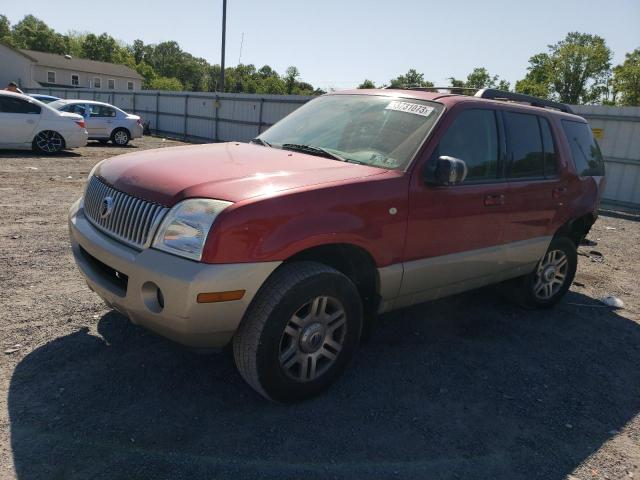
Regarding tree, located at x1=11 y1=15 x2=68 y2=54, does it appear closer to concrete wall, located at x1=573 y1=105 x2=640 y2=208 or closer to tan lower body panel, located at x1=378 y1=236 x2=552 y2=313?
concrete wall, located at x1=573 y1=105 x2=640 y2=208

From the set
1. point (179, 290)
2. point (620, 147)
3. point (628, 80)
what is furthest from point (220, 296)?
point (628, 80)

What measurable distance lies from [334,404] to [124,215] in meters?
1.64

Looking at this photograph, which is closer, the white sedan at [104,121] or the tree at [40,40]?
the white sedan at [104,121]

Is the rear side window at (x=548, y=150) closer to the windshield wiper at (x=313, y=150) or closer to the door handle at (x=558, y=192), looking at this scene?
the door handle at (x=558, y=192)

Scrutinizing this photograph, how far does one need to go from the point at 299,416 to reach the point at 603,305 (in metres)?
3.96

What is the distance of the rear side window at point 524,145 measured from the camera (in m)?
4.17

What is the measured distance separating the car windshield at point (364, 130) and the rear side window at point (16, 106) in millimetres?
10480

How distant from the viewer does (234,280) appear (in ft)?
8.45

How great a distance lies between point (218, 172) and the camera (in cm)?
299

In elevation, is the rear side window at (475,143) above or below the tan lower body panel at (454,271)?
above

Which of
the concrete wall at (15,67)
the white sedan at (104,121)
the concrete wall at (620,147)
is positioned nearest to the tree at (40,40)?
the concrete wall at (15,67)

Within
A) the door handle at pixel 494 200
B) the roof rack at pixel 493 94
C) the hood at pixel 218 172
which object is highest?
the roof rack at pixel 493 94

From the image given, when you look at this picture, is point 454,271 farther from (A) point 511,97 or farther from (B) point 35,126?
(B) point 35,126

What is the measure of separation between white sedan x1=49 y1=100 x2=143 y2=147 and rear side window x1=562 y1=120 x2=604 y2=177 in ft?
50.8
